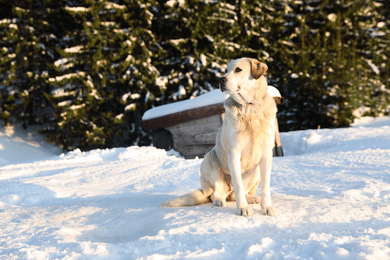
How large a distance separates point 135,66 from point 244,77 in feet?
26.1

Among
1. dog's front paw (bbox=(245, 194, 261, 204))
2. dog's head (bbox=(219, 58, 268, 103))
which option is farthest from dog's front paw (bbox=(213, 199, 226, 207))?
dog's head (bbox=(219, 58, 268, 103))

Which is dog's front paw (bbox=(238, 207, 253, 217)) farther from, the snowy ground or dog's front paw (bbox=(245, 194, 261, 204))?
dog's front paw (bbox=(245, 194, 261, 204))

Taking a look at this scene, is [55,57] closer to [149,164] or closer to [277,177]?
[149,164]

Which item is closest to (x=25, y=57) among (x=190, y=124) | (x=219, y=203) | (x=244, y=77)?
(x=190, y=124)

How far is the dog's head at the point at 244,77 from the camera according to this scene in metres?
2.53

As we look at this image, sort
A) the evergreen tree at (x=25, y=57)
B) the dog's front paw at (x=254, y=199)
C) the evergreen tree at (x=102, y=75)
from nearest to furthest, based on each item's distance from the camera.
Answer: the dog's front paw at (x=254, y=199)
the evergreen tree at (x=25, y=57)
the evergreen tree at (x=102, y=75)

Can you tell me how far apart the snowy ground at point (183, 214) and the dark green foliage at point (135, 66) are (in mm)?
4607

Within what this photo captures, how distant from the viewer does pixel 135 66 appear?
10062 mm

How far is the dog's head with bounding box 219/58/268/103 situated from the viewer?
2527 millimetres

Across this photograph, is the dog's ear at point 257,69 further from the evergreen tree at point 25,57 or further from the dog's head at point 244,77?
the evergreen tree at point 25,57

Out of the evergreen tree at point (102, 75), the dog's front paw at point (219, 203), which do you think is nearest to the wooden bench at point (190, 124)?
the evergreen tree at point (102, 75)

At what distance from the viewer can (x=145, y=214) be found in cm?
280

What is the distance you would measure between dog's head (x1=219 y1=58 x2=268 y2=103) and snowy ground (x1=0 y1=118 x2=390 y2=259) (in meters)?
0.92

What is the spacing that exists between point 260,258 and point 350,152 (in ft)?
13.2
